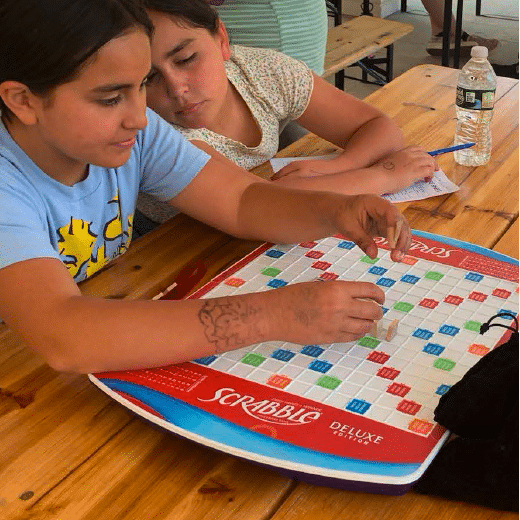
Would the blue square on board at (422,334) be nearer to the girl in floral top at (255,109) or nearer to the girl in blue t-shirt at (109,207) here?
the girl in blue t-shirt at (109,207)

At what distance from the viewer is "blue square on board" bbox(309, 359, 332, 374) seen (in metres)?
0.89

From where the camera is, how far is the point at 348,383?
86cm

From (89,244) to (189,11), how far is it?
45 cm

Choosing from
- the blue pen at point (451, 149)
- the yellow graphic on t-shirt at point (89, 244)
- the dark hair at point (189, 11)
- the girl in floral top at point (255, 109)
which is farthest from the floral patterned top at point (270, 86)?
the yellow graphic on t-shirt at point (89, 244)

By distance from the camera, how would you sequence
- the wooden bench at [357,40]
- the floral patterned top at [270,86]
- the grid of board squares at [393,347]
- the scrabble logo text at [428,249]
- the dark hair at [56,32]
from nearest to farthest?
the grid of board squares at [393,347] < the dark hair at [56,32] < the scrabble logo text at [428,249] < the floral patterned top at [270,86] < the wooden bench at [357,40]

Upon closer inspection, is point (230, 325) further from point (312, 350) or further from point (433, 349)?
point (433, 349)

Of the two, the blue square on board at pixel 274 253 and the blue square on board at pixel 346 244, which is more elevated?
the blue square on board at pixel 346 244

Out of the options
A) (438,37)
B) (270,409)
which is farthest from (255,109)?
(438,37)

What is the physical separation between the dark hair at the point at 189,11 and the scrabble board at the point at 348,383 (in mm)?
520

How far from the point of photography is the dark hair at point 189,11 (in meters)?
1.36

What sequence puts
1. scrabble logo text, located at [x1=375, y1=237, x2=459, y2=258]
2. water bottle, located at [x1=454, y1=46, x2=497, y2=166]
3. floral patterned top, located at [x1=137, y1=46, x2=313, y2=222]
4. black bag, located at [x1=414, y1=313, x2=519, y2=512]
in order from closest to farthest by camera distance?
black bag, located at [x1=414, y1=313, x2=519, y2=512], scrabble logo text, located at [x1=375, y1=237, x2=459, y2=258], water bottle, located at [x1=454, y1=46, x2=497, y2=166], floral patterned top, located at [x1=137, y1=46, x2=313, y2=222]

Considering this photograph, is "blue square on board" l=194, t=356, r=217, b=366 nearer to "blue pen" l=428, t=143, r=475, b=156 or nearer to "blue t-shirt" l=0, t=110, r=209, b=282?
"blue t-shirt" l=0, t=110, r=209, b=282

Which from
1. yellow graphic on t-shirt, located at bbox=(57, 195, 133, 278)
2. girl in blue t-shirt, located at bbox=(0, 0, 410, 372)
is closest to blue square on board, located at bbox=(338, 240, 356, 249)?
girl in blue t-shirt, located at bbox=(0, 0, 410, 372)

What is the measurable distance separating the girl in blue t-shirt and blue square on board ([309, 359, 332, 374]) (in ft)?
0.11
